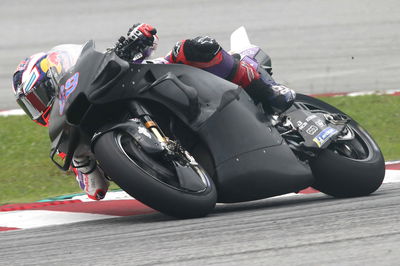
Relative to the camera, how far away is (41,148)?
28.4 feet

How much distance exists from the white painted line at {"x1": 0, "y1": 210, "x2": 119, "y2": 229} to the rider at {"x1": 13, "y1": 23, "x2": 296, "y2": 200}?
0.18 metres

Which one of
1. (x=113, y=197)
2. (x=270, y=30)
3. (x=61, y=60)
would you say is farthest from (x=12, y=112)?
(x=61, y=60)

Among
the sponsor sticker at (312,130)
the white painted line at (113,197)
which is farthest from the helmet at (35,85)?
the sponsor sticker at (312,130)

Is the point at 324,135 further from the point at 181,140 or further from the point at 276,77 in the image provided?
the point at 276,77

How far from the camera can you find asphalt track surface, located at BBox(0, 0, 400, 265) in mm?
3809

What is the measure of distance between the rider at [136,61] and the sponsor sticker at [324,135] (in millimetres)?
325

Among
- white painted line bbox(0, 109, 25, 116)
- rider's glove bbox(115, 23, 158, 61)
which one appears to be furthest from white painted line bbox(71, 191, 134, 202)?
white painted line bbox(0, 109, 25, 116)

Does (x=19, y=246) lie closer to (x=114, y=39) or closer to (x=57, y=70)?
(x=57, y=70)

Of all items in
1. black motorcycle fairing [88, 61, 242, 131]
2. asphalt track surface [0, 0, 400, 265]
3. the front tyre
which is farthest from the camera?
black motorcycle fairing [88, 61, 242, 131]

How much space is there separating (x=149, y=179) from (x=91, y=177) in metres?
0.98

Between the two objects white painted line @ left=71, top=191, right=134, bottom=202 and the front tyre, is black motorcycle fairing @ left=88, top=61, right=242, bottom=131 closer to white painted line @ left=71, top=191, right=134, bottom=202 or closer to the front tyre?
the front tyre

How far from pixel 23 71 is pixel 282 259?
7.73 ft

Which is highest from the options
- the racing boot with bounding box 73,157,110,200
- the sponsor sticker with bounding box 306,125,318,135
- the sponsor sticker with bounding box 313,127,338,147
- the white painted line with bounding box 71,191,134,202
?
the sponsor sticker with bounding box 306,125,318,135

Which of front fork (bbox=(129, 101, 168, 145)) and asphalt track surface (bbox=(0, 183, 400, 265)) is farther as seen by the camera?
front fork (bbox=(129, 101, 168, 145))
